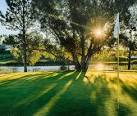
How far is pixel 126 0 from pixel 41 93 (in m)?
26.8

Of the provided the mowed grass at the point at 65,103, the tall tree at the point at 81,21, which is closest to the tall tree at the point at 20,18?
the tall tree at the point at 81,21

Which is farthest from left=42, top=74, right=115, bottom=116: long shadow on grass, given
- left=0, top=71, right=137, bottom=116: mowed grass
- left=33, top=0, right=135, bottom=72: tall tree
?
left=33, top=0, right=135, bottom=72: tall tree

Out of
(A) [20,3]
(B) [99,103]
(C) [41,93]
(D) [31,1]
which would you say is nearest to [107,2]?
(D) [31,1]

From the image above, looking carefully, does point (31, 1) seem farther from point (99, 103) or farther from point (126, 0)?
point (99, 103)

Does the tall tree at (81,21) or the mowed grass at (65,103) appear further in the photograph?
the tall tree at (81,21)

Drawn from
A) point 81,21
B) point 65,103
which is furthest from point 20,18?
point 65,103

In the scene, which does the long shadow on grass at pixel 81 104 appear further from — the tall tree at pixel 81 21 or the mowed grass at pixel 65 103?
the tall tree at pixel 81 21

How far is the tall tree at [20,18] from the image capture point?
166 ft

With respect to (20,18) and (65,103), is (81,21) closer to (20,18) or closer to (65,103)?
(20,18)

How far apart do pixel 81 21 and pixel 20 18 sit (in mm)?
12886

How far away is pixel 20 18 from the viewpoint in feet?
171

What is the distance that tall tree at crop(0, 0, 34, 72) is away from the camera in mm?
50625

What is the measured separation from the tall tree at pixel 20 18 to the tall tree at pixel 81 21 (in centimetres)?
485

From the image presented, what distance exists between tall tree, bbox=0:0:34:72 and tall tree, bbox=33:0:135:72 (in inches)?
191
